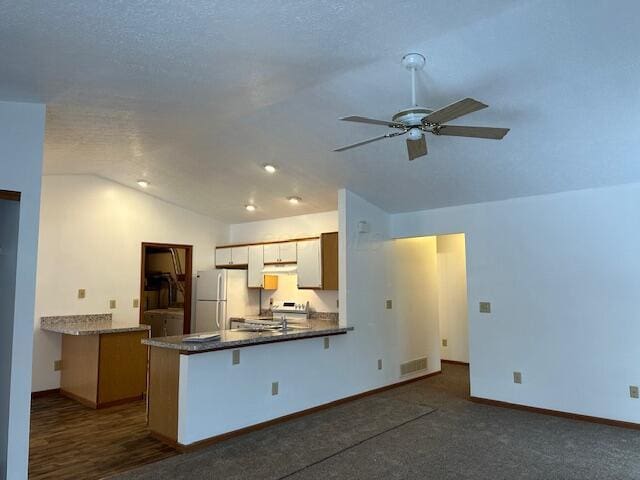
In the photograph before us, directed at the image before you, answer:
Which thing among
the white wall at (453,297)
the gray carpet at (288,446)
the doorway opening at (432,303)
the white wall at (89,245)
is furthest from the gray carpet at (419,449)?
the white wall at (89,245)

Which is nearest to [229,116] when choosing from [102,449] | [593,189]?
[102,449]

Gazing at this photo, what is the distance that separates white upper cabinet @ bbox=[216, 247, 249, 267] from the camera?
6848 mm

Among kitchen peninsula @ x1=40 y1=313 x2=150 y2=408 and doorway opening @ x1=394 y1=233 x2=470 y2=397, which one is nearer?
kitchen peninsula @ x1=40 y1=313 x2=150 y2=408

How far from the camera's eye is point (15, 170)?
2.82 m

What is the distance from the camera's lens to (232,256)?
23.1ft

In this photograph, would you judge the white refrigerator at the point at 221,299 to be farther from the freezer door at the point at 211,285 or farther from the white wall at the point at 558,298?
the white wall at the point at 558,298

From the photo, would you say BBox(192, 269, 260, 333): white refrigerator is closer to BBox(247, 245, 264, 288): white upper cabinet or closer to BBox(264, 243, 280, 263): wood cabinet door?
BBox(247, 245, 264, 288): white upper cabinet

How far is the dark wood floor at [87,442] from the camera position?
10.8ft

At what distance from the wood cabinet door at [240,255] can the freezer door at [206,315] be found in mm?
756

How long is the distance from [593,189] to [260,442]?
13.0 feet

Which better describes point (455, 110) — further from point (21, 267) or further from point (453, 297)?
point (453, 297)

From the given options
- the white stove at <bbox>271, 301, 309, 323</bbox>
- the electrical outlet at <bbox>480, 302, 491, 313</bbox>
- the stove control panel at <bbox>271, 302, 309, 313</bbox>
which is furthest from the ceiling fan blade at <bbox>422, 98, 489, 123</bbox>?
the stove control panel at <bbox>271, 302, 309, 313</bbox>

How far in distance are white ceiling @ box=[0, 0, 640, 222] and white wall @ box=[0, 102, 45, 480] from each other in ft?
0.63

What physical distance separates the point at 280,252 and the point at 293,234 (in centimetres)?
59
